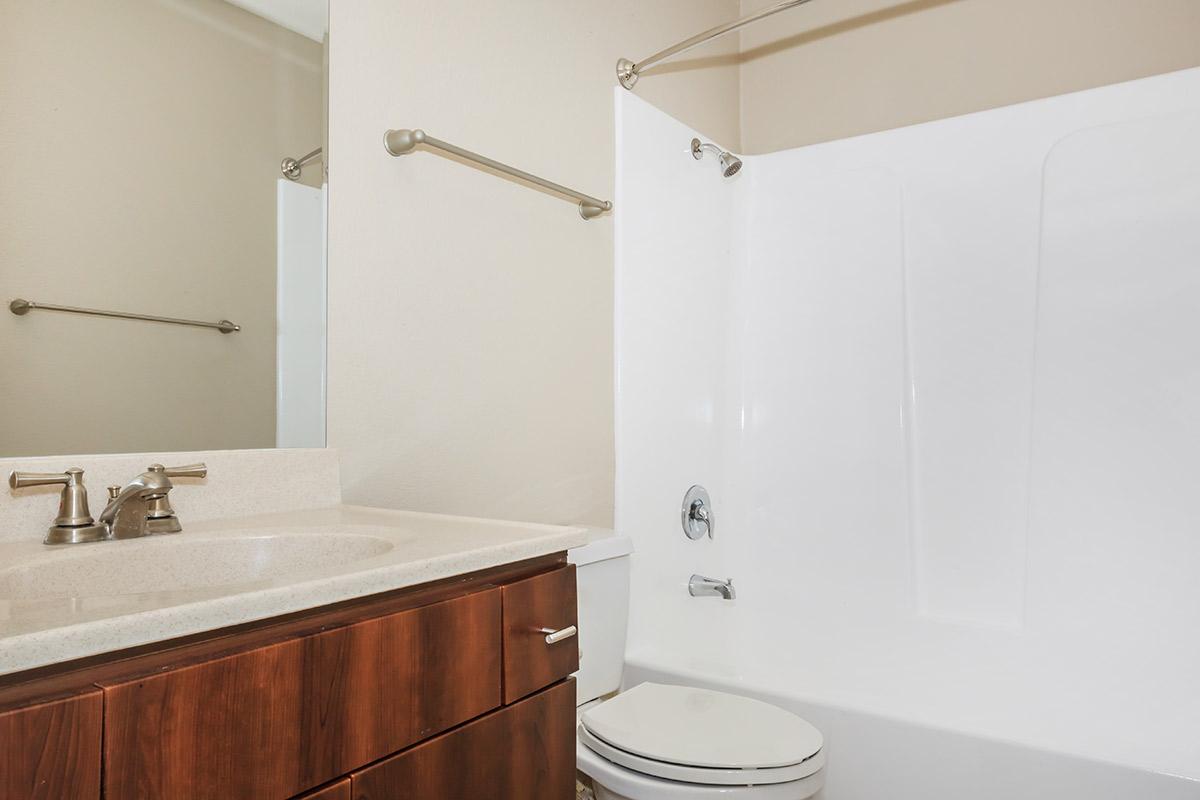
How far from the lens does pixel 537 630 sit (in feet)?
3.10

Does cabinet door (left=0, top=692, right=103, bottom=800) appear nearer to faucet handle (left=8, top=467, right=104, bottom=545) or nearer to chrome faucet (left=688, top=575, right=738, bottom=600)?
faucet handle (left=8, top=467, right=104, bottom=545)

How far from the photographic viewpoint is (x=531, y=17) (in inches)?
67.5

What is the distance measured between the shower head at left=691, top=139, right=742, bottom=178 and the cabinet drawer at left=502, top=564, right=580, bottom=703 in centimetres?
154

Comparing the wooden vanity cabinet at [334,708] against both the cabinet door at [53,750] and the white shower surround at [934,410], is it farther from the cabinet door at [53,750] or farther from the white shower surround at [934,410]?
the white shower surround at [934,410]

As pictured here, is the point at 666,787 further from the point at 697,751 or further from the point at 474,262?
the point at 474,262

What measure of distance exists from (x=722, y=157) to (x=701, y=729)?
158cm

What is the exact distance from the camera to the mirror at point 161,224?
3.27ft

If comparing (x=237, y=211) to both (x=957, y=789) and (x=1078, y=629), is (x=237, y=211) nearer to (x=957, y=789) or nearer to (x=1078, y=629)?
(x=957, y=789)

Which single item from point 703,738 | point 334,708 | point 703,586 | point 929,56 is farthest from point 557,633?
point 929,56

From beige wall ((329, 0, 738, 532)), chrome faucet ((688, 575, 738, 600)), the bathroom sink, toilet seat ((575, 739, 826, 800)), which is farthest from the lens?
chrome faucet ((688, 575, 738, 600))

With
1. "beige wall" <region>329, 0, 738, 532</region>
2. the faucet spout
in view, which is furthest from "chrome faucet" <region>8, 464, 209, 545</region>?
"beige wall" <region>329, 0, 738, 532</region>

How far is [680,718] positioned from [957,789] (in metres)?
0.54

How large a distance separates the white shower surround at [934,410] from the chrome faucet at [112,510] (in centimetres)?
106

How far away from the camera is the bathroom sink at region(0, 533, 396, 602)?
819 millimetres
